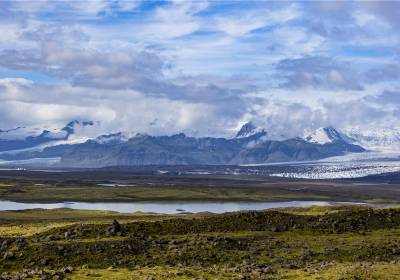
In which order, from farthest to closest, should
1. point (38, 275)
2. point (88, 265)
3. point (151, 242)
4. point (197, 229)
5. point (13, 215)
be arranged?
1. point (13, 215)
2. point (197, 229)
3. point (151, 242)
4. point (88, 265)
5. point (38, 275)

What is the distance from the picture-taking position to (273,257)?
39.9 meters

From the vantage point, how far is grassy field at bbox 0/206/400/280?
33562 millimetres

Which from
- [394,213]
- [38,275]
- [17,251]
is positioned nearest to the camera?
[38,275]

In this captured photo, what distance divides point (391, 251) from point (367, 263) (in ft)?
18.5

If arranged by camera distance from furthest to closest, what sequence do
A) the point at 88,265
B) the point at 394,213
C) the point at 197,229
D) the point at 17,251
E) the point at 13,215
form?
the point at 13,215, the point at 394,213, the point at 197,229, the point at 17,251, the point at 88,265

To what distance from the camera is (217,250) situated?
3991 cm

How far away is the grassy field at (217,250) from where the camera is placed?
33562 millimetres

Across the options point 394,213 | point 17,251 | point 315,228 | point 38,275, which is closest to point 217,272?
point 38,275

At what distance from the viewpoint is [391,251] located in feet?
139

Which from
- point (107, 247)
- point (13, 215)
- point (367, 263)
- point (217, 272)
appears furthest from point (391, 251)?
point (13, 215)

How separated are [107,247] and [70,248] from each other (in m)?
2.35

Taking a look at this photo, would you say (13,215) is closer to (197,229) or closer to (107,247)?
(197,229)

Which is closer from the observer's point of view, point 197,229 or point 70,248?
point 70,248

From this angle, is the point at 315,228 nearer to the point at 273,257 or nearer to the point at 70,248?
the point at 273,257
